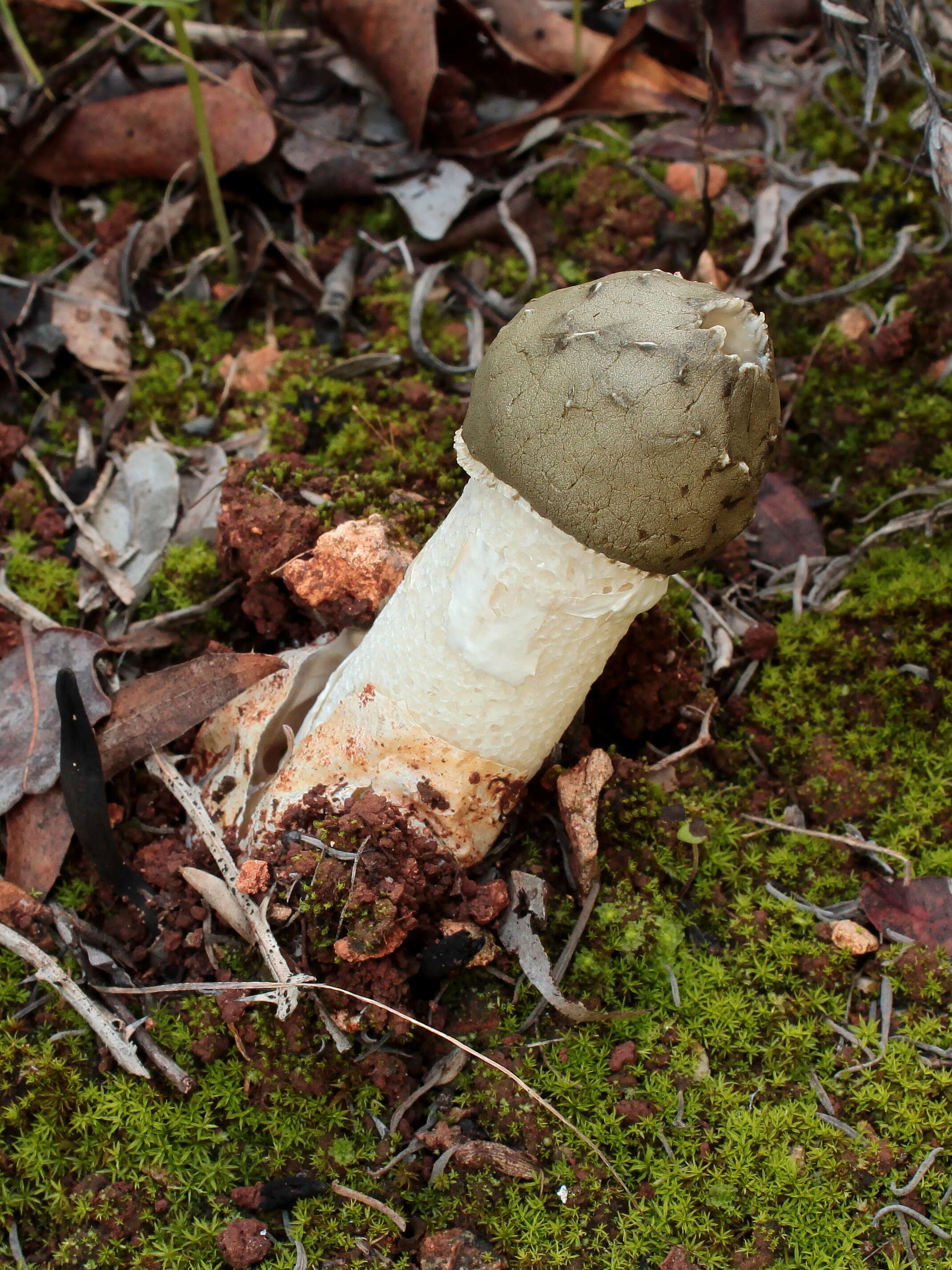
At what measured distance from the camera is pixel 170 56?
526 cm

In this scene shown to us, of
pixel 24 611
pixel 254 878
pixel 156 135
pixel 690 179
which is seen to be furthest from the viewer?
pixel 690 179

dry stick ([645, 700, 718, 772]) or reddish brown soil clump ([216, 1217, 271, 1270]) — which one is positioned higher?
dry stick ([645, 700, 718, 772])

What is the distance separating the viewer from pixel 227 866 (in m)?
3.36

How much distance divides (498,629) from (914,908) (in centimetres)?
179

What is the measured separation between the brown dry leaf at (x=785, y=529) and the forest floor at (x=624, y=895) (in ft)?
0.07

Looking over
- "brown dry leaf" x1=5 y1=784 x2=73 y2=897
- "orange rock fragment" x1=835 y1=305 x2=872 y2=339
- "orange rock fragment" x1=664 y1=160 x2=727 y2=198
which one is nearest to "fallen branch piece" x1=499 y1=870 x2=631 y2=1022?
"brown dry leaf" x1=5 y1=784 x2=73 y2=897

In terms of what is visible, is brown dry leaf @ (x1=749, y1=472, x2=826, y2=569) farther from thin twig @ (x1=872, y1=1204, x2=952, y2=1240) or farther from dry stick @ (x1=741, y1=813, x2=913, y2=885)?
thin twig @ (x1=872, y1=1204, x2=952, y2=1240)

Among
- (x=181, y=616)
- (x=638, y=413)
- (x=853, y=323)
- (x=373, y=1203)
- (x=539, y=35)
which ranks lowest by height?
(x=373, y=1203)

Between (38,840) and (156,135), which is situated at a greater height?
(156,135)

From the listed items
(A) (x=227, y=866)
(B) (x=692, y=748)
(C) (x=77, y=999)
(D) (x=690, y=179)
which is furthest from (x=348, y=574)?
(D) (x=690, y=179)

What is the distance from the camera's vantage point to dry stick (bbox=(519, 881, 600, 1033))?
3277 mm

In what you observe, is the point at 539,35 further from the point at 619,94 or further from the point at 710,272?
the point at 710,272

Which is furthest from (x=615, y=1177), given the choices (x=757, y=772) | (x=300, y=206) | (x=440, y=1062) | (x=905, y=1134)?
(x=300, y=206)

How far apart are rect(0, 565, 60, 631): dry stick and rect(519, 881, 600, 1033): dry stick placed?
2.18m
